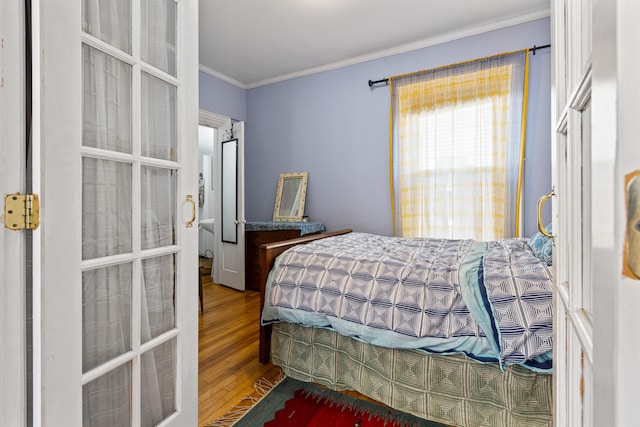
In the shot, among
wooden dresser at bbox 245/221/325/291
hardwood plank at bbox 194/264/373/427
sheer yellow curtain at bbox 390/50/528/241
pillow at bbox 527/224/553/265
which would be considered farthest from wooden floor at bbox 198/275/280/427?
sheer yellow curtain at bbox 390/50/528/241

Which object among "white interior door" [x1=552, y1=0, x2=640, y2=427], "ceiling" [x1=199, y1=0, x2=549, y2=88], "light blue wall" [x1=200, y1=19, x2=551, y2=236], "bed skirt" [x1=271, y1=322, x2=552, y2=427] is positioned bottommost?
"bed skirt" [x1=271, y1=322, x2=552, y2=427]

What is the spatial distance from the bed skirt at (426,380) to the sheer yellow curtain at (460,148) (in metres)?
1.78

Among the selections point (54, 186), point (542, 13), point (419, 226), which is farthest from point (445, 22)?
point (54, 186)

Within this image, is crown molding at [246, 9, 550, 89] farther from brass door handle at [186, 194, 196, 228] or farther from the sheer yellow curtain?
brass door handle at [186, 194, 196, 228]

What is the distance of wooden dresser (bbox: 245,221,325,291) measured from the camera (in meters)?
3.68

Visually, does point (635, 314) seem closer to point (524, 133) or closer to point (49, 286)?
point (49, 286)

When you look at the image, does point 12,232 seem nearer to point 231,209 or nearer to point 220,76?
point 231,209

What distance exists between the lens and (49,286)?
85 centimetres

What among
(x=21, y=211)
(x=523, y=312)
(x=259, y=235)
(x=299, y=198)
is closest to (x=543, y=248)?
(x=523, y=312)

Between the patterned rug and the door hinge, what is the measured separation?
1.27 meters

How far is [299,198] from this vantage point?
404 cm

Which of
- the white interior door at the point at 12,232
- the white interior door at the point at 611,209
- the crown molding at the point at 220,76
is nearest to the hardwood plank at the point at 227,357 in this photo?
the white interior door at the point at 12,232

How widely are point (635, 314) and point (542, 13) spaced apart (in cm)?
356

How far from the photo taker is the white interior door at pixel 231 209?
153 inches
